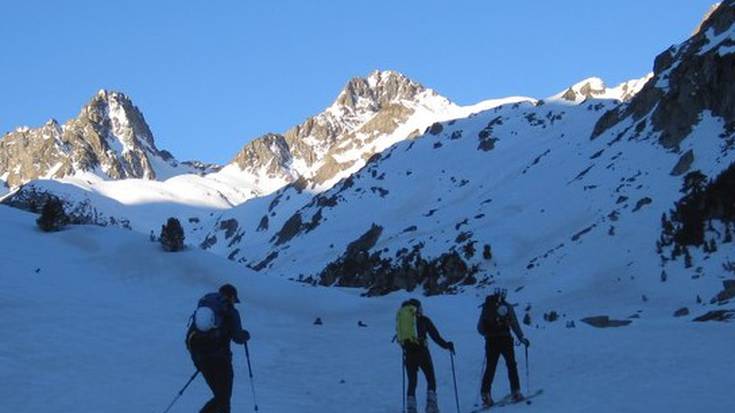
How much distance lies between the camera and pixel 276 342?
85.3 ft

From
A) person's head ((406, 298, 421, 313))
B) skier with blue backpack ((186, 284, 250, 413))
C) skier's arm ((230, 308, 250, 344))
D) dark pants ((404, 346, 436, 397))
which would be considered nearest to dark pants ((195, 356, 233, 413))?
skier with blue backpack ((186, 284, 250, 413))

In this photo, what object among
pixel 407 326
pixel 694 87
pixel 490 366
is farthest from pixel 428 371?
pixel 694 87

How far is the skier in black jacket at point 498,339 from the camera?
13.9 metres

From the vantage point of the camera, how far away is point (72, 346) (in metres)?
20.5

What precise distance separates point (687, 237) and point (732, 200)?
8.83 feet

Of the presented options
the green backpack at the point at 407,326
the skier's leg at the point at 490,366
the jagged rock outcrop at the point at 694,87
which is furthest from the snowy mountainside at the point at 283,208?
the green backpack at the point at 407,326

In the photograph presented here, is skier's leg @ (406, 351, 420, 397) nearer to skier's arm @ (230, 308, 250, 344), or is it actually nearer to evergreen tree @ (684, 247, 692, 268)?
skier's arm @ (230, 308, 250, 344)

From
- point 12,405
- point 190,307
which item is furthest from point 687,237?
point 12,405

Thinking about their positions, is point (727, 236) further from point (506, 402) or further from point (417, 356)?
point (417, 356)

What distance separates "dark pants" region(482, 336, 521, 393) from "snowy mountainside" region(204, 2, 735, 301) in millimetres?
21896

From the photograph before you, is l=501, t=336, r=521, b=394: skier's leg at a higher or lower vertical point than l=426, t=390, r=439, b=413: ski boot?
higher

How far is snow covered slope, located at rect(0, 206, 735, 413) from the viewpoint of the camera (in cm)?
1488

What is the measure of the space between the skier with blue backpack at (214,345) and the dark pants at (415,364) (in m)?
3.08

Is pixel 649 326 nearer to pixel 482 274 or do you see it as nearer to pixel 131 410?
pixel 131 410
